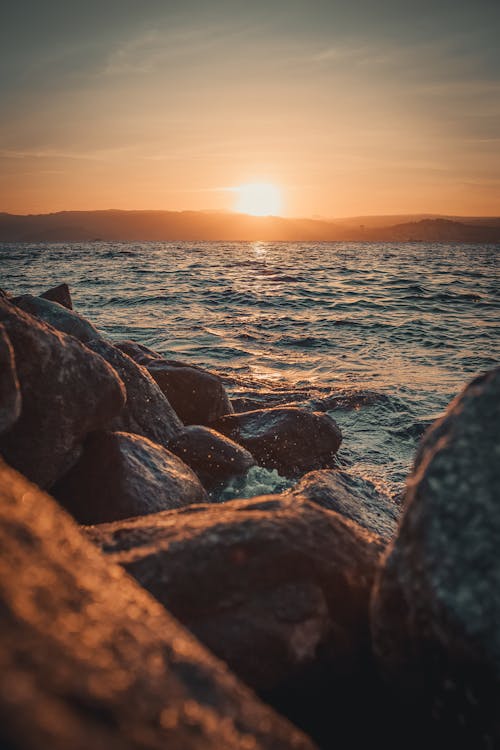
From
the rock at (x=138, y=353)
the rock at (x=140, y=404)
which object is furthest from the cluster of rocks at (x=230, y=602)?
the rock at (x=138, y=353)

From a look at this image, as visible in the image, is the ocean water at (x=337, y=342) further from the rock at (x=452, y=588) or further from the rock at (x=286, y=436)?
the rock at (x=452, y=588)

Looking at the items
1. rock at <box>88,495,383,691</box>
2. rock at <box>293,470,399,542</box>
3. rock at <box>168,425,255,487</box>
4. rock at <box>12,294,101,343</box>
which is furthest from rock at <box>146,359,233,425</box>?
rock at <box>88,495,383,691</box>

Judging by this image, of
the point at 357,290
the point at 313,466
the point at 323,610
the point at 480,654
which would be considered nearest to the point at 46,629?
the point at 480,654

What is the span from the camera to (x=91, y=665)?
78cm

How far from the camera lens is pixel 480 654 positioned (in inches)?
55.5

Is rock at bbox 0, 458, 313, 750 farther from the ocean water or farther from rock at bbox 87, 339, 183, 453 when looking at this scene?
the ocean water

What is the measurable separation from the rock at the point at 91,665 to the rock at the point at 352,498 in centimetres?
236

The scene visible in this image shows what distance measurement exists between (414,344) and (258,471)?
985 centimetres

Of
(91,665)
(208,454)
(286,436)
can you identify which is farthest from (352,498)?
(91,665)

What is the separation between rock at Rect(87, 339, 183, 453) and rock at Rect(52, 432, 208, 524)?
43.1 inches

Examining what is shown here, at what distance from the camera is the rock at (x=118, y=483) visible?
129 inches

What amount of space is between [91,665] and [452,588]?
3.75 ft

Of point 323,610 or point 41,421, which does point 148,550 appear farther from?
point 41,421

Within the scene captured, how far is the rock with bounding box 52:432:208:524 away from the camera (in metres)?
3.29
